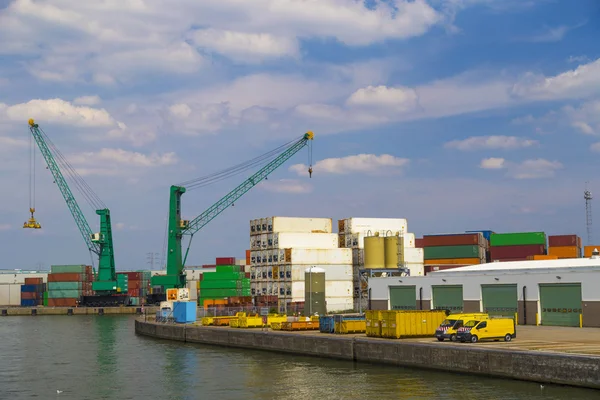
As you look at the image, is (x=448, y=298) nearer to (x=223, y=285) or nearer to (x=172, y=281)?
(x=172, y=281)

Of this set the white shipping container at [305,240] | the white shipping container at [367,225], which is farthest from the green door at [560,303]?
the white shipping container at [305,240]

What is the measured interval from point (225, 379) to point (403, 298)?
110 feet

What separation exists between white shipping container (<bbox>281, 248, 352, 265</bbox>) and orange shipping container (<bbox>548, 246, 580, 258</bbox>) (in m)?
39.3

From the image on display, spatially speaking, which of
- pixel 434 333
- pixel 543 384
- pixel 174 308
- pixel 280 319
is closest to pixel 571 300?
pixel 434 333

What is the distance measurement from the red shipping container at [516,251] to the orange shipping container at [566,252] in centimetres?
201

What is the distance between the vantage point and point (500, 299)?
218ft

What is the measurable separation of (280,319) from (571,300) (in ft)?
93.8

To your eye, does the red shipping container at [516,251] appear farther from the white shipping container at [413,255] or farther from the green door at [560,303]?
the green door at [560,303]

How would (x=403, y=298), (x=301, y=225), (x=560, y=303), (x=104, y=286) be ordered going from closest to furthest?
(x=560, y=303) → (x=403, y=298) → (x=301, y=225) → (x=104, y=286)

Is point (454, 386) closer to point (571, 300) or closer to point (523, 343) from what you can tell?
point (523, 343)

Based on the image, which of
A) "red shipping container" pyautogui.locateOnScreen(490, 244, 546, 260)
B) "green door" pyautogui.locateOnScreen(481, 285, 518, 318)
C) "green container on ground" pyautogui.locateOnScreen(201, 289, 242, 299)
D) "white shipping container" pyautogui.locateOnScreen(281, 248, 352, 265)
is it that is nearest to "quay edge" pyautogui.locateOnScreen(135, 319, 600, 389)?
"green door" pyautogui.locateOnScreen(481, 285, 518, 318)

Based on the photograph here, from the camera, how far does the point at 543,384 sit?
38.9 metres

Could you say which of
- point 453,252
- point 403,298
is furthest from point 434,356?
point 453,252

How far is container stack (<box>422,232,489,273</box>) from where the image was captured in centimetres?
12275
